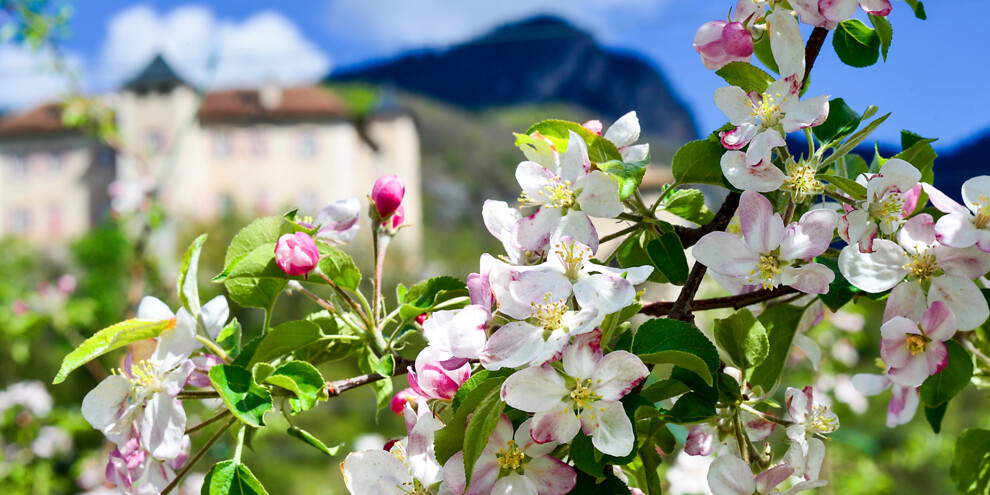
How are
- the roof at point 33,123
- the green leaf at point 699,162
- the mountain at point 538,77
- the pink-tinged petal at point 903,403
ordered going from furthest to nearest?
1. the mountain at point 538,77
2. the roof at point 33,123
3. the pink-tinged petal at point 903,403
4. the green leaf at point 699,162

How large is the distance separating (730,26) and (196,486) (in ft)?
8.85

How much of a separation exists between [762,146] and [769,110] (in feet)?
0.09

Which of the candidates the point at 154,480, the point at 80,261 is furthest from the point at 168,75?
the point at 154,480

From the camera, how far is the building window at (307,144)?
19.4m

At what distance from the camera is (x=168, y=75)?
1911 centimetres

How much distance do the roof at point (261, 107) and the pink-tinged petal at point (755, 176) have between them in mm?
19763

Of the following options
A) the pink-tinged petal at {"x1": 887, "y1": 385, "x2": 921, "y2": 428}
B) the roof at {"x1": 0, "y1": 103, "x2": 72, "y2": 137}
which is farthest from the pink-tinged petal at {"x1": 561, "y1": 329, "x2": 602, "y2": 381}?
the roof at {"x1": 0, "y1": 103, "x2": 72, "y2": 137}

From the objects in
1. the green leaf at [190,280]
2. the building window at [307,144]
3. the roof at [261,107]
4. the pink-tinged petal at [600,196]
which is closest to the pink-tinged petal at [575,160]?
the pink-tinged petal at [600,196]

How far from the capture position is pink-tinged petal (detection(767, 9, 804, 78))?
0.46 m

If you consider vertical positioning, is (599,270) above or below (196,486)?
above

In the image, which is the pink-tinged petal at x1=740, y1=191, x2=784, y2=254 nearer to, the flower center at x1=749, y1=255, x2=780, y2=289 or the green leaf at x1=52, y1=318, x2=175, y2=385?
the flower center at x1=749, y1=255, x2=780, y2=289

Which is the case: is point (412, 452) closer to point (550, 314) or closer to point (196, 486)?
point (550, 314)

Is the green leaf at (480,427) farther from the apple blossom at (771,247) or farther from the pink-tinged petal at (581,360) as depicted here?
the apple blossom at (771,247)

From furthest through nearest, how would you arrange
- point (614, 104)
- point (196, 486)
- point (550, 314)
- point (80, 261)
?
point (614, 104)
point (80, 261)
point (196, 486)
point (550, 314)
